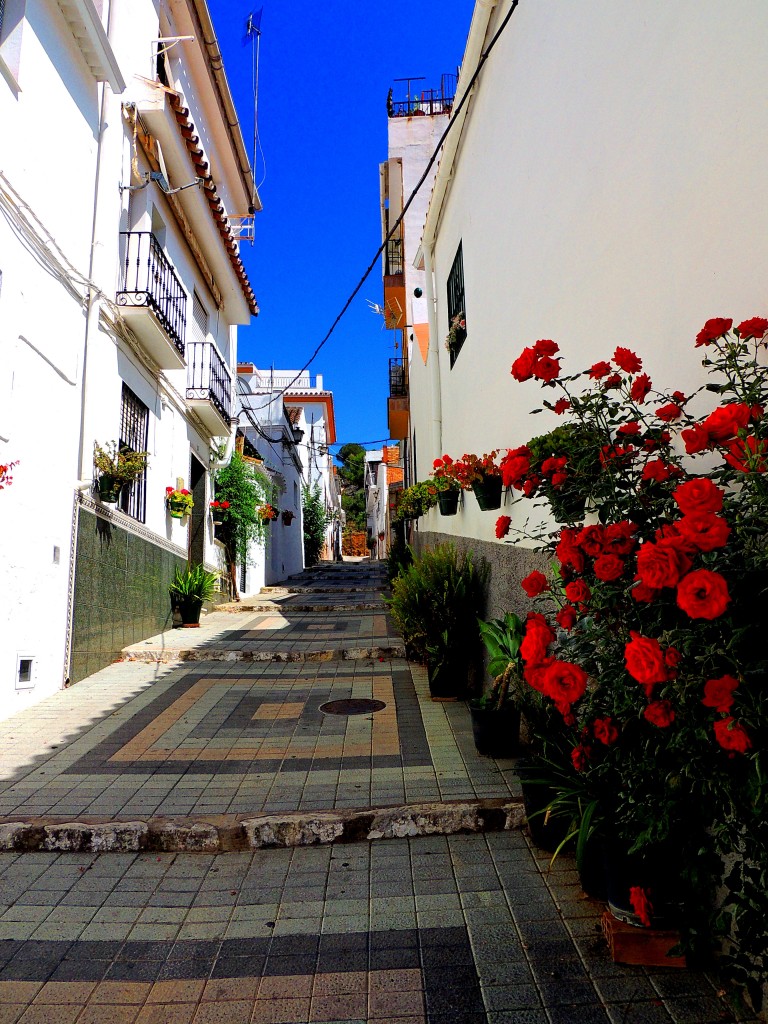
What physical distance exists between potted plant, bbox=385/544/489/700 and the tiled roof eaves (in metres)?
7.12

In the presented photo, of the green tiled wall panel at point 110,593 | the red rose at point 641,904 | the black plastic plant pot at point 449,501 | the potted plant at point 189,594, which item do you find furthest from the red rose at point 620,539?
the potted plant at point 189,594

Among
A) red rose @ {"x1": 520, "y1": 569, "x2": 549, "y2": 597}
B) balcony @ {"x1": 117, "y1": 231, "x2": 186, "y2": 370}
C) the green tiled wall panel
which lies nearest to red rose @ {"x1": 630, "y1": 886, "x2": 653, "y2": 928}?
red rose @ {"x1": 520, "y1": 569, "x2": 549, "y2": 597}

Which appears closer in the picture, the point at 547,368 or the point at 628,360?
the point at 628,360

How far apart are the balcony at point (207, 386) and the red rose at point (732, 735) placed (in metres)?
9.79

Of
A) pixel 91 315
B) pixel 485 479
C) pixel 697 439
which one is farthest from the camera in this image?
pixel 91 315

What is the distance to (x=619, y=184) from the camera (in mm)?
2893

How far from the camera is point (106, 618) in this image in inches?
275

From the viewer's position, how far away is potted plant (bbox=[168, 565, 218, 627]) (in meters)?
9.34

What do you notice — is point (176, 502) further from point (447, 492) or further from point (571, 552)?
point (571, 552)

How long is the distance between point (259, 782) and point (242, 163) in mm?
12370

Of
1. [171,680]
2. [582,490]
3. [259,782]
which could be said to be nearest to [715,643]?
[582,490]

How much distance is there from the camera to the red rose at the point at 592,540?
5.91ft

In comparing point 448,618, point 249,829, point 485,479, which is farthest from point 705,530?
point 448,618

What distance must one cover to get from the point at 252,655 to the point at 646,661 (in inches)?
251
